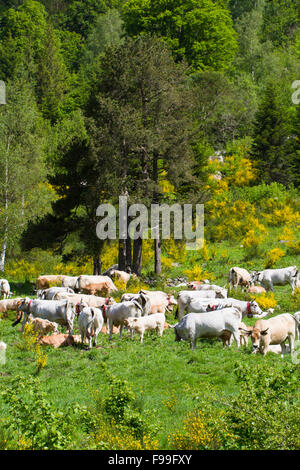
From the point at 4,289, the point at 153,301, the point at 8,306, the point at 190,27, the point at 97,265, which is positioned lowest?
the point at 8,306

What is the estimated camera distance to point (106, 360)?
51.5 feet

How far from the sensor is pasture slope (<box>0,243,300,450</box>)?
912 cm

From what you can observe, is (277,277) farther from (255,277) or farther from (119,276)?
(119,276)

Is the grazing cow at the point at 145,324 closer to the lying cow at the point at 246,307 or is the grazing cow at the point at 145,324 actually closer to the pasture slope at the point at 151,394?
the pasture slope at the point at 151,394

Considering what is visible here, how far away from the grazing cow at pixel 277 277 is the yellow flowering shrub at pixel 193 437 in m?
15.3

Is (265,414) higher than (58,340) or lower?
higher

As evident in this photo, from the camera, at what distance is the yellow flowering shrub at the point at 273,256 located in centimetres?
2909

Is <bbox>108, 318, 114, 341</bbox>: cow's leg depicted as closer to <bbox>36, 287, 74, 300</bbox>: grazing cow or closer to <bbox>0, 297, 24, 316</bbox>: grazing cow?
<bbox>36, 287, 74, 300</bbox>: grazing cow

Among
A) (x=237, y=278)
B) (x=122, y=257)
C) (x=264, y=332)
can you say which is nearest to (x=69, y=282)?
(x=122, y=257)

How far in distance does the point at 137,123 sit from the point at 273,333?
16052 millimetres

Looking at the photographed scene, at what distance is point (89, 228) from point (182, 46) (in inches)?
1585

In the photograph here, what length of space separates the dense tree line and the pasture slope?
37.9 ft

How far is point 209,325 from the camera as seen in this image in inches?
634

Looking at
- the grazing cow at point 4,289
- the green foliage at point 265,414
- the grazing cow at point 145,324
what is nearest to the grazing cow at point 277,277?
the grazing cow at point 145,324
